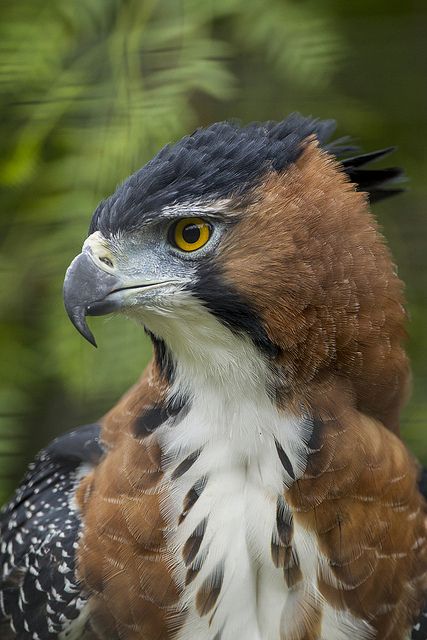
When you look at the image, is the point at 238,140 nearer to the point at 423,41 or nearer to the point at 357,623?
the point at 357,623

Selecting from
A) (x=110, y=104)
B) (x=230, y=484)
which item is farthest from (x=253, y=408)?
(x=110, y=104)

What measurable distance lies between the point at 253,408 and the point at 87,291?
469mm

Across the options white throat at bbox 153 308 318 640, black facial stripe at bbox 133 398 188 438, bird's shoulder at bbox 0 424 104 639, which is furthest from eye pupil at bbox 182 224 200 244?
bird's shoulder at bbox 0 424 104 639

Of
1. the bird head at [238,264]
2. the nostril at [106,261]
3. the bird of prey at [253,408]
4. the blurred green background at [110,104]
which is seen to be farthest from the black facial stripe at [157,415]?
the blurred green background at [110,104]

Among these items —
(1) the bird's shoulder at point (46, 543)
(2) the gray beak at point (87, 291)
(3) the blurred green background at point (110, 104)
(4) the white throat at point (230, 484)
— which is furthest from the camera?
(3) the blurred green background at point (110, 104)

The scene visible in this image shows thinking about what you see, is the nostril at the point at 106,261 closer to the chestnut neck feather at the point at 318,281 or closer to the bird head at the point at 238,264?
the bird head at the point at 238,264

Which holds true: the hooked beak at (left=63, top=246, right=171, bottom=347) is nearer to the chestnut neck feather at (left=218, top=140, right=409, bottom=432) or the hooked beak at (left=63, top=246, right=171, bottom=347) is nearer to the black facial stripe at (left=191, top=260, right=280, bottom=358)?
the black facial stripe at (left=191, top=260, right=280, bottom=358)

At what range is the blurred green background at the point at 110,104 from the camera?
3.52 meters

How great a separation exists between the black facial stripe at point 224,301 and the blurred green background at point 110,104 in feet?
4.20

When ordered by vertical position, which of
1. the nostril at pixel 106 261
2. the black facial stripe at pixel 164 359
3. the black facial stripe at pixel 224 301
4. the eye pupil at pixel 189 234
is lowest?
the black facial stripe at pixel 164 359

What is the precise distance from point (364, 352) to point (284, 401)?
215 mm

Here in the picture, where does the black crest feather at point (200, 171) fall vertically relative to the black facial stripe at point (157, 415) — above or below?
above

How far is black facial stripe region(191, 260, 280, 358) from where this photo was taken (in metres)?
2.30

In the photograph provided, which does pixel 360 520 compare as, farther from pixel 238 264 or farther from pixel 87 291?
pixel 87 291
